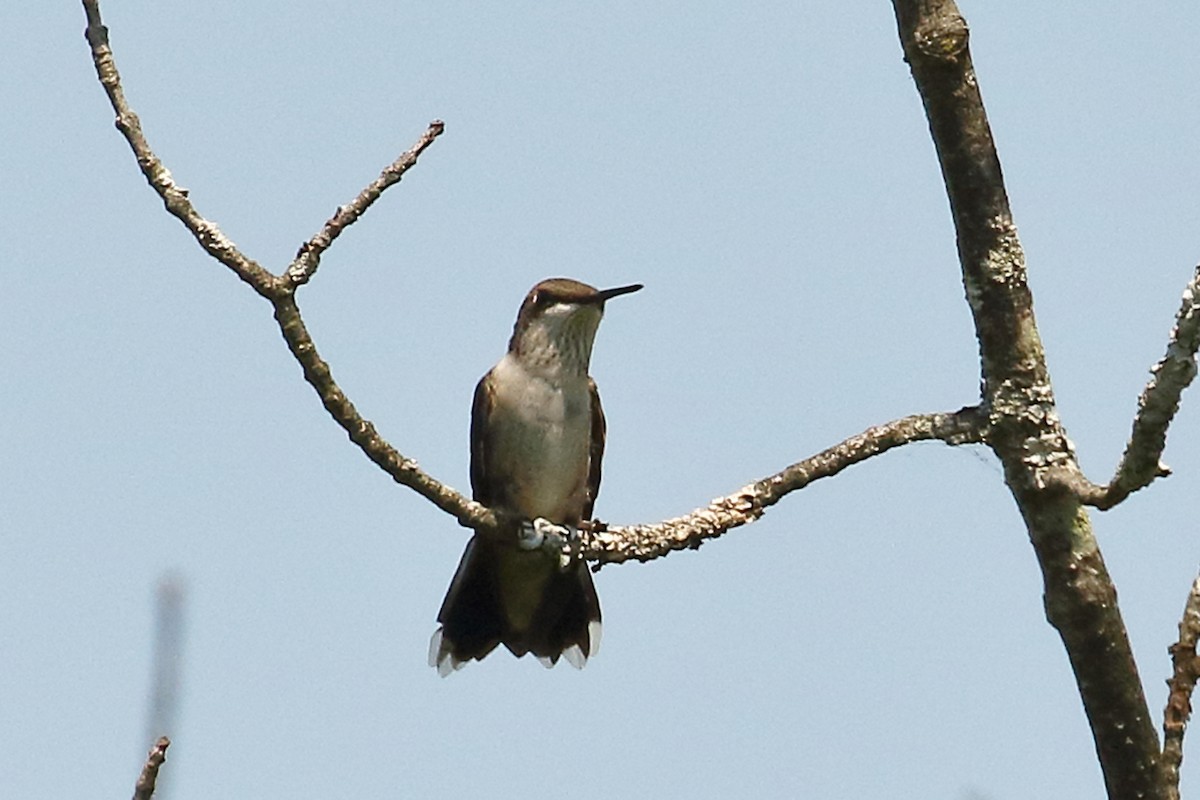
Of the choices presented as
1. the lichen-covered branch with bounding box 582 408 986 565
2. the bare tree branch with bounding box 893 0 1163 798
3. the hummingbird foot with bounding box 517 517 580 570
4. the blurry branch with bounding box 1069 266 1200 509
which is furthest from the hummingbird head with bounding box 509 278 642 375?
the blurry branch with bounding box 1069 266 1200 509

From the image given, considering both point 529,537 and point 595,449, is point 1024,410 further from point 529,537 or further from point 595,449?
point 595,449

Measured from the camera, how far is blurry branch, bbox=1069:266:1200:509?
3.04m

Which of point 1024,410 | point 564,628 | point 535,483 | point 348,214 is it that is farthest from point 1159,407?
point 564,628

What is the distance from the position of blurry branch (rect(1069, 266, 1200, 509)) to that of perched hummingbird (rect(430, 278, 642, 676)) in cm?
388

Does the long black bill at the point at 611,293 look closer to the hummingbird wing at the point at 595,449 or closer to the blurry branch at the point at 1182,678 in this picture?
the hummingbird wing at the point at 595,449

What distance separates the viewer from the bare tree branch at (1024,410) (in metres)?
3.39

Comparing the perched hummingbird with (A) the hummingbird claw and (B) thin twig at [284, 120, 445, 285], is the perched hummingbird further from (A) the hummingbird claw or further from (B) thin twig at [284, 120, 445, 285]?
(B) thin twig at [284, 120, 445, 285]

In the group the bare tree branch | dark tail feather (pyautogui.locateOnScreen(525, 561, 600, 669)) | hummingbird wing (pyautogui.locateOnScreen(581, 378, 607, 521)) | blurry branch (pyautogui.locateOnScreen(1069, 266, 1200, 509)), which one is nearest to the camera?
blurry branch (pyautogui.locateOnScreen(1069, 266, 1200, 509))

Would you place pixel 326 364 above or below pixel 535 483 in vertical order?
below

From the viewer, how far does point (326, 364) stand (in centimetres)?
387

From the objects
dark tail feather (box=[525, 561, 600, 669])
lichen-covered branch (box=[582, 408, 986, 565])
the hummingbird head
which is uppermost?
the hummingbird head

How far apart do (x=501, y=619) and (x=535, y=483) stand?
583mm

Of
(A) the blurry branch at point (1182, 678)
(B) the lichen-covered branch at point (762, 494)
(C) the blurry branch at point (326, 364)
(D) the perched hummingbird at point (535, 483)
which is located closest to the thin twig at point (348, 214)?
(C) the blurry branch at point (326, 364)

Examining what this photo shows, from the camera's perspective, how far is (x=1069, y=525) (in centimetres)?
347
